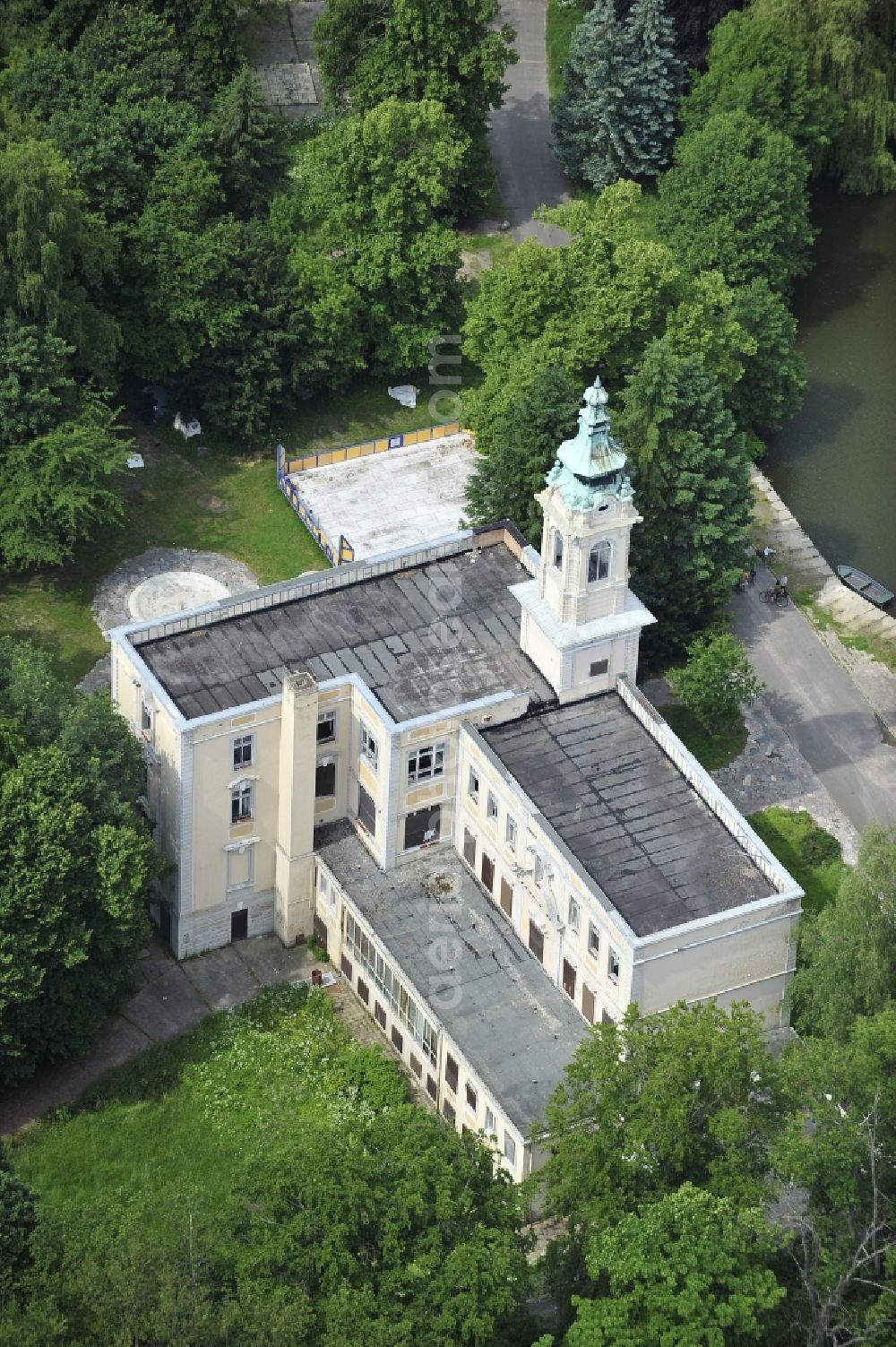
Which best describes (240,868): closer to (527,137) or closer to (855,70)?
(527,137)

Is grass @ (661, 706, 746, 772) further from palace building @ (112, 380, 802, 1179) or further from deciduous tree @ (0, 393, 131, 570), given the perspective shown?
deciduous tree @ (0, 393, 131, 570)

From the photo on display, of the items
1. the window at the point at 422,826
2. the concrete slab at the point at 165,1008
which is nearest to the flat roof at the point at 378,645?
the window at the point at 422,826

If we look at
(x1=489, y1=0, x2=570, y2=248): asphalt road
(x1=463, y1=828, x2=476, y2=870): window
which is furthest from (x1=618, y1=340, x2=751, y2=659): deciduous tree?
(x1=489, y1=0, x2=570, y2=248): asphalt road

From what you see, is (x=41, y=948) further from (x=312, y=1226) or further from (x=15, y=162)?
(x=15, y=162)

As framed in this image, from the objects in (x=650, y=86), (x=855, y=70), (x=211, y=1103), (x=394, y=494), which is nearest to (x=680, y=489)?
(x=394, y=494)

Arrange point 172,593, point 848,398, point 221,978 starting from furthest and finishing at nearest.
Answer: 1. point 848,398
2. point 172,593
3. point 221,978
